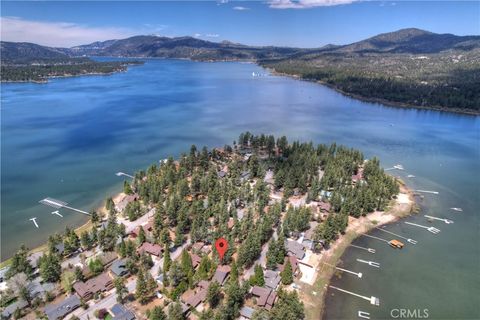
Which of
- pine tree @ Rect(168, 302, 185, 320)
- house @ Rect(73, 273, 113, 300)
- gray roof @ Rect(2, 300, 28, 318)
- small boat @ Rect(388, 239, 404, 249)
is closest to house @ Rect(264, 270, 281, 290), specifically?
pine tree @ Rect(168, 302, 185, 320)

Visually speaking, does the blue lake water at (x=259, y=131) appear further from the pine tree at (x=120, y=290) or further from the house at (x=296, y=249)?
the pine tree at (x=120, y=290)

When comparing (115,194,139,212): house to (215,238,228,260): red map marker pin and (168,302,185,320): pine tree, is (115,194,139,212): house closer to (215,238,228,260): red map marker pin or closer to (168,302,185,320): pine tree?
(215,238,228,260): red map marker pin

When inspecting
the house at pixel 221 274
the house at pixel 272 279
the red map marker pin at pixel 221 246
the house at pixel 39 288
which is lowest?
the house at pixel 39 288

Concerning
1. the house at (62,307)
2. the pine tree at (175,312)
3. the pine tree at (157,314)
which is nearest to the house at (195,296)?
the pine tree at (175,312)

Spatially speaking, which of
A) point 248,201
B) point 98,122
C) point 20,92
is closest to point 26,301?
point 248,201

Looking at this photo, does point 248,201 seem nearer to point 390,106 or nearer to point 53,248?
point 53,248

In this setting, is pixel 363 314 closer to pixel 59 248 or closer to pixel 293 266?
pixel 293 266

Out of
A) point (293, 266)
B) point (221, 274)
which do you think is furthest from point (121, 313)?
point (293, 266)

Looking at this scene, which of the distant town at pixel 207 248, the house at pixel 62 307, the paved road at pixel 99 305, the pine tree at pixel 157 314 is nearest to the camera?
the pine tree at pixel 157 314
